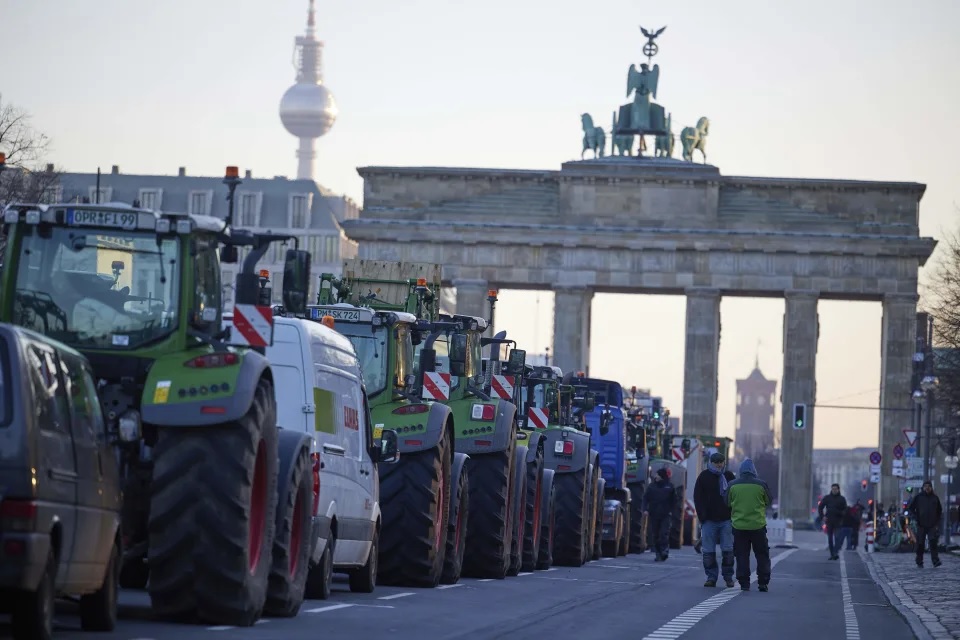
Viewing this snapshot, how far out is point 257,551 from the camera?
14414mm

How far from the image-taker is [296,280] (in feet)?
45.1

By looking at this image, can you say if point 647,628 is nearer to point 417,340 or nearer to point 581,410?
point 417,340

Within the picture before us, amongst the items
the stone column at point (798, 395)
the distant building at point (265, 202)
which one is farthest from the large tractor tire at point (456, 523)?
the distant building at point (265, 202)

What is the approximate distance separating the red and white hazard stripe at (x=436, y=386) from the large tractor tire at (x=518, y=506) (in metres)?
1.51

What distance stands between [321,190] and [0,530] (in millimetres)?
160942

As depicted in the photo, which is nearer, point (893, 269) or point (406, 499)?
point (406, 499)

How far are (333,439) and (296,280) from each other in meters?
4.38

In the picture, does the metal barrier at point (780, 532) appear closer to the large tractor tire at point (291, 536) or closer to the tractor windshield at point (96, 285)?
the large tractor tire at point (291, 536)

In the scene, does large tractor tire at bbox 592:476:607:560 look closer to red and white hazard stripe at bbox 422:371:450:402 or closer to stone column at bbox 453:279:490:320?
red and white hazard stripe at bbox 422:371:450:402

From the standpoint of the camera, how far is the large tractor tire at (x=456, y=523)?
22797 millimetres

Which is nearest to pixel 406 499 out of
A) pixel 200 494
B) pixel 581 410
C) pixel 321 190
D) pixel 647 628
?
pixel 647 628

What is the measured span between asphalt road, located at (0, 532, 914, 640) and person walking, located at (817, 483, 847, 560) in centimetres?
1812

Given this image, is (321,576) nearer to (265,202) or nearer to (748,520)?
(748,520)

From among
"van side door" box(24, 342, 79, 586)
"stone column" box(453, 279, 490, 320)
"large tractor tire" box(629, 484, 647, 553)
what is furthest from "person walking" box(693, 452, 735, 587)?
"stone column" box(453, 279, 490, 320)
